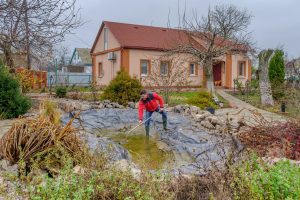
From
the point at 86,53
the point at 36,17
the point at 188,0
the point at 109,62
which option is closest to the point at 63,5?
the point at 36,17

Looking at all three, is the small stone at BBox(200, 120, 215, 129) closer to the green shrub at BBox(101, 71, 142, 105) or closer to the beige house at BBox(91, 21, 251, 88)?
the green shrub at BBox(101, 71, 142, 105)

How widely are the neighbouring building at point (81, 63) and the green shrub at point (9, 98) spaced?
129ft

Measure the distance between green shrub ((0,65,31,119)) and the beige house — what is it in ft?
47.5

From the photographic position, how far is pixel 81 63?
55.8 meters

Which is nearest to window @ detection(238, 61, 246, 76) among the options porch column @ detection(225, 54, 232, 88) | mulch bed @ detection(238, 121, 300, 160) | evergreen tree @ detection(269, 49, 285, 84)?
porch column @ detection(225, 54, 232, 88)

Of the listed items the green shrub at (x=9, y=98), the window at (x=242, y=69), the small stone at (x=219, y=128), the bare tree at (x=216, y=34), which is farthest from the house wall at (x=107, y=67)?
the small stone at (x=219, y=128)

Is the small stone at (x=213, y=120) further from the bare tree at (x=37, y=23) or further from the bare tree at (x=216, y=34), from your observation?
the bare tree at (x=216, y=34)

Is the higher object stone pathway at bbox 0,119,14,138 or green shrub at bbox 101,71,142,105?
green shrub at bbox 101,71,142,105

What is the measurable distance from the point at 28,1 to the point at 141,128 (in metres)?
5.00

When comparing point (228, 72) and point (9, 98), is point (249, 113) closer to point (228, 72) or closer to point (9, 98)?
point (9, 98)

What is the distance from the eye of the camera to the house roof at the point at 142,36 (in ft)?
88.4

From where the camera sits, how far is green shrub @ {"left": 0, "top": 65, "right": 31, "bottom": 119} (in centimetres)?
1132

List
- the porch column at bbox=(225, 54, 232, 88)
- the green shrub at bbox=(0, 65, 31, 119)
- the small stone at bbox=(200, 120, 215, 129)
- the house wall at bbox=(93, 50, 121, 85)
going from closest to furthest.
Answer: the small stone at bbox=(200, 120, 215, 129) < the green shrub at bbox=(0, 65, 31, 119) < the house wall at bbox=(93, 50, 121, 85) < the porch column at bbox=(225, 54, 232, 88)

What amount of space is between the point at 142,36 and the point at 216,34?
31.6ft
